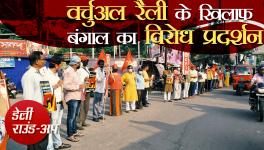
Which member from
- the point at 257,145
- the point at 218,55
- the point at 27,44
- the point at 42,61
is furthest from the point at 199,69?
the point at 218,55

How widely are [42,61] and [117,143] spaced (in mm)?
3451

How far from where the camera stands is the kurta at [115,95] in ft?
50.1

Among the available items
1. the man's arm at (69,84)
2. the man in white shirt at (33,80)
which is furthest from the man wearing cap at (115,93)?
the man in white shirt at (33,80)

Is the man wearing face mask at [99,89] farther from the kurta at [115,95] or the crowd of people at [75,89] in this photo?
the kurta at [115,95]

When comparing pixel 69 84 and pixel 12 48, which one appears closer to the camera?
pixel 69 84

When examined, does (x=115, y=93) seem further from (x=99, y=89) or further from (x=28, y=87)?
(x=28, y=87)

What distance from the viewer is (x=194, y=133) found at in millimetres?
10922

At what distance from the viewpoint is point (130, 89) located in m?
16.4

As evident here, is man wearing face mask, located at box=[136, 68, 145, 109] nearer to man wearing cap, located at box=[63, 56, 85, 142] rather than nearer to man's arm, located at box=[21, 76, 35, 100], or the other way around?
man wearing cap, located at box=[63, 56, 85, 142]

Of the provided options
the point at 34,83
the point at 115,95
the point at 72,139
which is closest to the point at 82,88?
the point at 72,139

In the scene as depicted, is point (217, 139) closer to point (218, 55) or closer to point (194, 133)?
point (194, 133)

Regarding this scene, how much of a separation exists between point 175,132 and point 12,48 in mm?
21856

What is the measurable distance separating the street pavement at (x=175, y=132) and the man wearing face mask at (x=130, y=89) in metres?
0.72

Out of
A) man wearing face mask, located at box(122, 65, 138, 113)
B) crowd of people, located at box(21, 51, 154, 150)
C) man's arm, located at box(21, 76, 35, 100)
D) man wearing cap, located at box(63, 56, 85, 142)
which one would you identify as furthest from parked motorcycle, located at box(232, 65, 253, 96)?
man's arm, located at box(21, 76, 35, 100)
